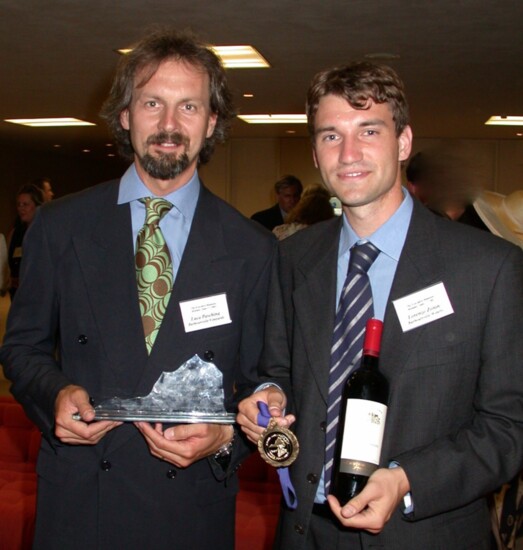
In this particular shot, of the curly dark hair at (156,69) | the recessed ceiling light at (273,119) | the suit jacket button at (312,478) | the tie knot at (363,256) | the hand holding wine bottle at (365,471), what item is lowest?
the suit jacket button at (312,478)

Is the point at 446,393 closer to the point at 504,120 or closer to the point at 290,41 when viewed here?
the point at 290,41

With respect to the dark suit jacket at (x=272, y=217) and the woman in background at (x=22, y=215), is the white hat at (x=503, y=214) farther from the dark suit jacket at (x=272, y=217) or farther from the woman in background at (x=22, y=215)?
the dark suit jacket at (x=272, y=217)

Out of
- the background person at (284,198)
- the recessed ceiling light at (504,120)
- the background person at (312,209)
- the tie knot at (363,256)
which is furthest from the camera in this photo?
the recessed ceiling light at (504,120)

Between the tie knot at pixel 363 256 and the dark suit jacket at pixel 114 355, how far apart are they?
1.11 feet

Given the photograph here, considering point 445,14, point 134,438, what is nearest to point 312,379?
point 134,438

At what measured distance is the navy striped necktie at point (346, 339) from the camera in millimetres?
1661

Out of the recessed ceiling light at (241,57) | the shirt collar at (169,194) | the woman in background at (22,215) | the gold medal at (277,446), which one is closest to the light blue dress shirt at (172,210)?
the shirt collar at (169,194)

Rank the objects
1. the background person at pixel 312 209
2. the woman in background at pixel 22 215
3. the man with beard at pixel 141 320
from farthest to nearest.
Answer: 1. the woman in background at pixel 22 215
2. the background person at pixel 312 209
3. the man with beard at pixel 141 320

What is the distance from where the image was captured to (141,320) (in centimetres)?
190

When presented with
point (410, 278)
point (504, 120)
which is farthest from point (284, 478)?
point (504, 120)

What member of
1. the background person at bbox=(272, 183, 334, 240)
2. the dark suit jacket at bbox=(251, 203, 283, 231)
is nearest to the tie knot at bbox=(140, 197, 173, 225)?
the background person at bbox=(272, 183, 334, 240)

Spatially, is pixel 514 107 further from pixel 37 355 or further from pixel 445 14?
pixel 37 355

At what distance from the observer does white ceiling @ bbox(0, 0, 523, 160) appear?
6.35 meters

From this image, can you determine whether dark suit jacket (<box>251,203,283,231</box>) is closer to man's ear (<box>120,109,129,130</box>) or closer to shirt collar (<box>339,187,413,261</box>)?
man's ear (<box>120,109,129,130</box>)
